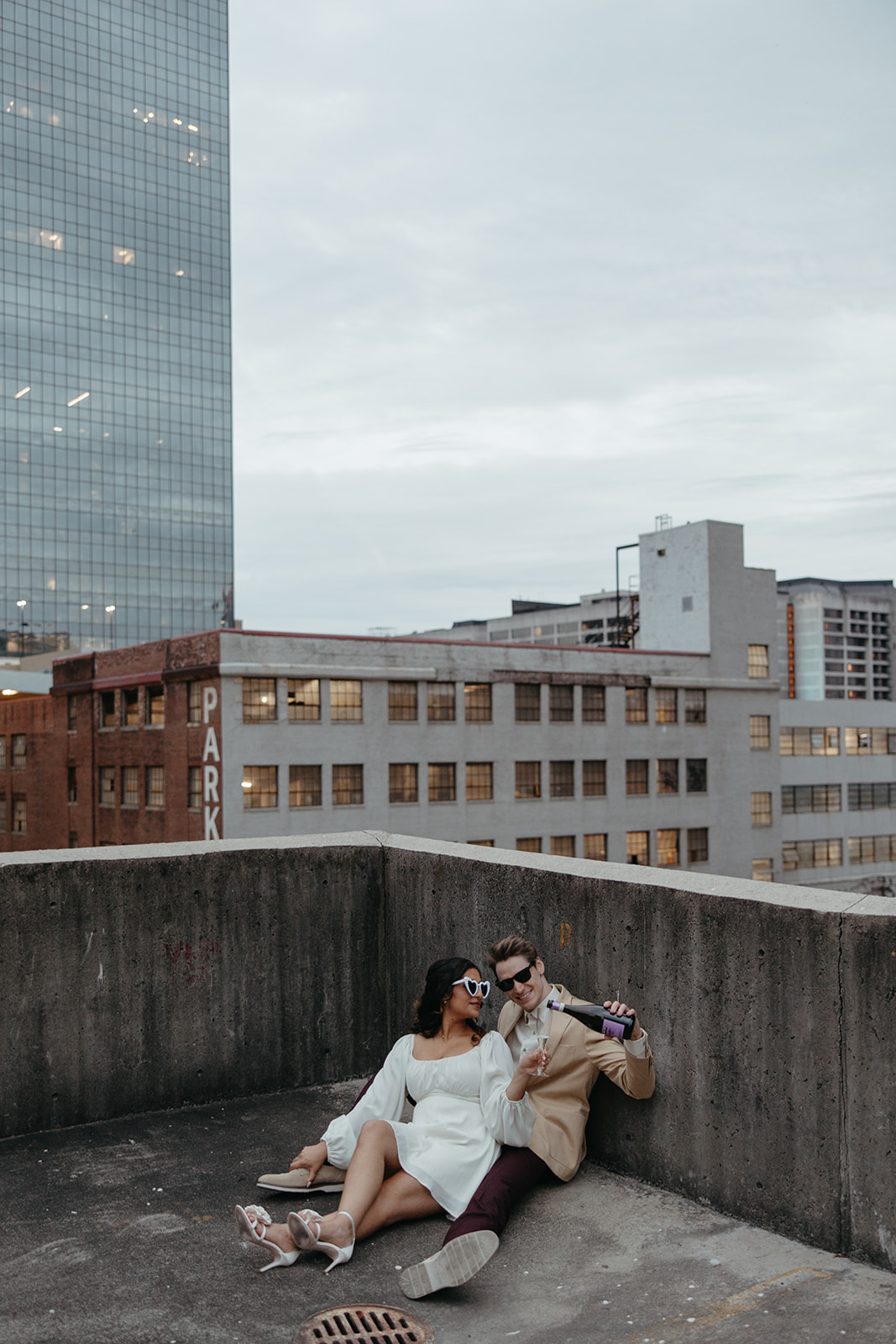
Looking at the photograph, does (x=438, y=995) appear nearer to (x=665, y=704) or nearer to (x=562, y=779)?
(x=562, y=779)

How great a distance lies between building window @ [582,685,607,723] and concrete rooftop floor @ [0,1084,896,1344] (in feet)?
162

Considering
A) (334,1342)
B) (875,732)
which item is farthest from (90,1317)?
(875,732)

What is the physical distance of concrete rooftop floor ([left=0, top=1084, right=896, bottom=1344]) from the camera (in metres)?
3.71

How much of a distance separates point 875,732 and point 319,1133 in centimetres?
7049

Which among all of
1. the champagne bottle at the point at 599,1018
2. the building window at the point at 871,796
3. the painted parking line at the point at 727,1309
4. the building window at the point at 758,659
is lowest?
the building window at the point at 871,796

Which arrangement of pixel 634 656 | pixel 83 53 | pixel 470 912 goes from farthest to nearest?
pixel 83 53 < pixel 634 656 < pixel 470 912

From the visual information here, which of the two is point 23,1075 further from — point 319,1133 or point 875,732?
point 875,732

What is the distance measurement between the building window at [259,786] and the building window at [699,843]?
23198mm

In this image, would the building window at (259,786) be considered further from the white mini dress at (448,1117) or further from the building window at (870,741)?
the white mini dress at (448,1117)

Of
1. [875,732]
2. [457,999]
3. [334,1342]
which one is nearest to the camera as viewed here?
[334,1342]

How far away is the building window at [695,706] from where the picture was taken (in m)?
57.8

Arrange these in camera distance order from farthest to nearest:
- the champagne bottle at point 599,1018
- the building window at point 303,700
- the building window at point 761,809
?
the building window at point 761,809
the building window at point 303,700
the champagne bottle at point 599,1018

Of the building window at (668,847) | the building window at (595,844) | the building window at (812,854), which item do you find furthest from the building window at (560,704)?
the building window at (812,854)

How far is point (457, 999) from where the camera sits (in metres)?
4.86
